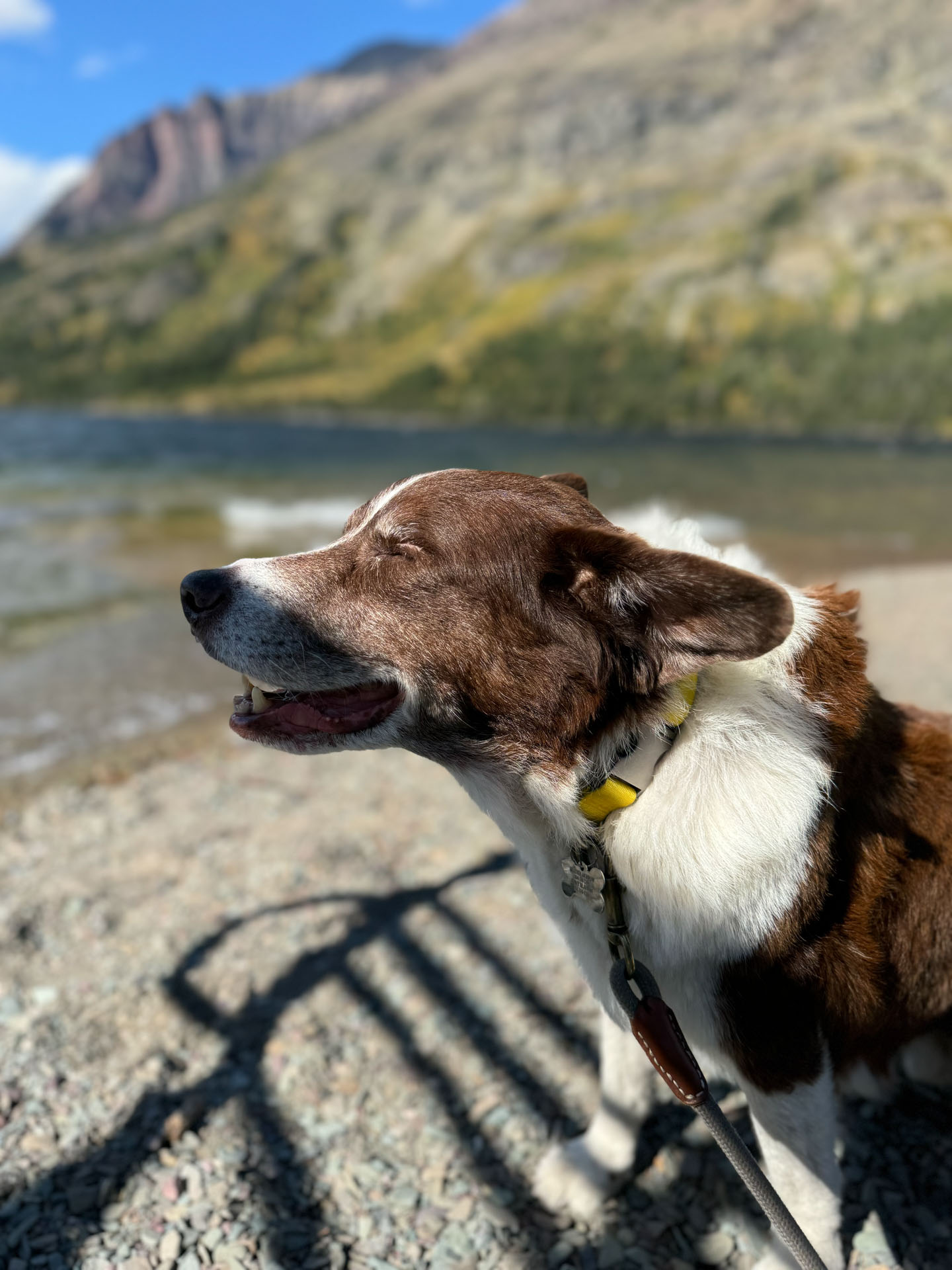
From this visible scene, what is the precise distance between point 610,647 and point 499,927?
3.57m

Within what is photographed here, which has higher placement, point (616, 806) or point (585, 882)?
point (616, 806)

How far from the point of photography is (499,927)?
5570mm

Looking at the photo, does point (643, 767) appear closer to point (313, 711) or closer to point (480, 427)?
point (313, 711)

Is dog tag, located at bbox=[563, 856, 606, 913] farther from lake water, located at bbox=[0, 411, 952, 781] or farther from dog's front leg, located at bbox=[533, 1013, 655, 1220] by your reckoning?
dog's front leg, located at bbox=[533, 1013, 655, 1220]

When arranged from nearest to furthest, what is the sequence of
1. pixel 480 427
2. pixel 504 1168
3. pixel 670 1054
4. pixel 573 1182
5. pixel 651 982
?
pixel 670 1054
pixel 651 982
pixel 573 1182
pixel 504 1168
pixel 480 427

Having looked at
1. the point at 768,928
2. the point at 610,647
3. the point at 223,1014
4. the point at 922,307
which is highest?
the point at 922,307

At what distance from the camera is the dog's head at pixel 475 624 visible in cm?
237

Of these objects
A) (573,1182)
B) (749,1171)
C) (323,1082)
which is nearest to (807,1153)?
(749,1171)

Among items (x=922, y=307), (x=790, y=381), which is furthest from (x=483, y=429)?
(x=922, y=307)

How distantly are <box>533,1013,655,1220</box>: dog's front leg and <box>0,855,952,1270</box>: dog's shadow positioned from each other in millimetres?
95

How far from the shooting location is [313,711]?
9.86ft

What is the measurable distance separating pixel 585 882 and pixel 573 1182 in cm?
194

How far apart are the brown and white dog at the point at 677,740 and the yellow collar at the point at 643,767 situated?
0.03m

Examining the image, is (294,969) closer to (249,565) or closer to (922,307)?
(249,565)
